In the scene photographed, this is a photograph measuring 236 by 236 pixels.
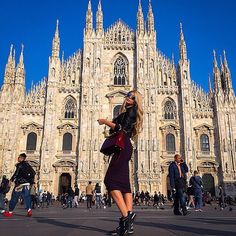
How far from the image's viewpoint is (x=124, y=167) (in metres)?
4.57

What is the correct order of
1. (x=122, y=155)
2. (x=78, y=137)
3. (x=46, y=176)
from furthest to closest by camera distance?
(x=78, y=137)
(x=46, y=176)
(x=122, y=155)

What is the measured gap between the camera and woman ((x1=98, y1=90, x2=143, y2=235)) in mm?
4320

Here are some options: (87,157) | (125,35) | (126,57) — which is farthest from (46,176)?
(125,35)

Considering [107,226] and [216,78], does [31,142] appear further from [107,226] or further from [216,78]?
[107,226]

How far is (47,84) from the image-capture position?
33000mm

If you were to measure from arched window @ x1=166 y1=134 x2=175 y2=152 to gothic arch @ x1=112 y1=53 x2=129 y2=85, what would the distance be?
773cm

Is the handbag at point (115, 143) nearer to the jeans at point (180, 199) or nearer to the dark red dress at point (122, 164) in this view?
the dark red dress at point (122, 164)

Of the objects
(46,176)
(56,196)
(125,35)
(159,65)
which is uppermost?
(125,35)

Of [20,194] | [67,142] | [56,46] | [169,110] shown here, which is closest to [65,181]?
[67,142]

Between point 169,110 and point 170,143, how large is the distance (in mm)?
3778

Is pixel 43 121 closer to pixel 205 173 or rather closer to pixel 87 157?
pixel 87 157

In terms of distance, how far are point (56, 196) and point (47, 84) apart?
467 inches

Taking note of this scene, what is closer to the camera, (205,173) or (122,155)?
(122,155)

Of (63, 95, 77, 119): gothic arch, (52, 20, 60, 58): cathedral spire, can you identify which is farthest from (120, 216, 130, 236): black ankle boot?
(52, 20, 60, 58): cathedral spire
